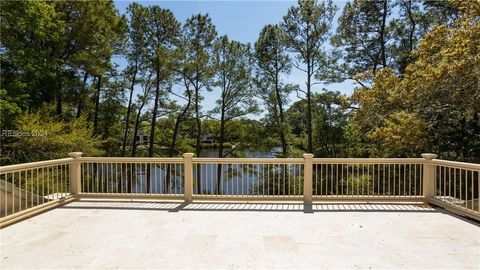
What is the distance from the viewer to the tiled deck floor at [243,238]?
3209mm

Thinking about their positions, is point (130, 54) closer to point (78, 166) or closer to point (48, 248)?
point (78, 166)

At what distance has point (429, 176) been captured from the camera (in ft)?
18.6

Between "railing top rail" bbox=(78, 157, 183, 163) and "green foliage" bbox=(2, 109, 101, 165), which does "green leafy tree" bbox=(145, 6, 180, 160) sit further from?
"railing top rail" bbox=(78, 157, 183, 163)

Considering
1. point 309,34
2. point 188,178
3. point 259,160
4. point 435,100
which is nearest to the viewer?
point 259,160

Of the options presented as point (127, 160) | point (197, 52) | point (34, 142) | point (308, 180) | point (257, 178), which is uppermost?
point (197, 52)

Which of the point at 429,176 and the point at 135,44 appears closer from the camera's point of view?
the point at 429,176

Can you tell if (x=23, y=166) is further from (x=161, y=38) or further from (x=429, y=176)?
(x=161, y=38)

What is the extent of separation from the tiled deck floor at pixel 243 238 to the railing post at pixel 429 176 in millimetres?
487

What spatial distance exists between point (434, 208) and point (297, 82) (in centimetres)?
1333

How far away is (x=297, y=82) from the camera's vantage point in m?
18.0

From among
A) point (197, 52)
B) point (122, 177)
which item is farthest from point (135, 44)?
point (122, 177)

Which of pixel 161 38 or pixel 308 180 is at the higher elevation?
pixel 161 38

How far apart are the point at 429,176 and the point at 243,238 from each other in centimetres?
389

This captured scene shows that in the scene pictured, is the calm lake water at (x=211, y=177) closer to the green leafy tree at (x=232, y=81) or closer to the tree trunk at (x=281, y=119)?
the tree trunk at (x=281, y=119)
